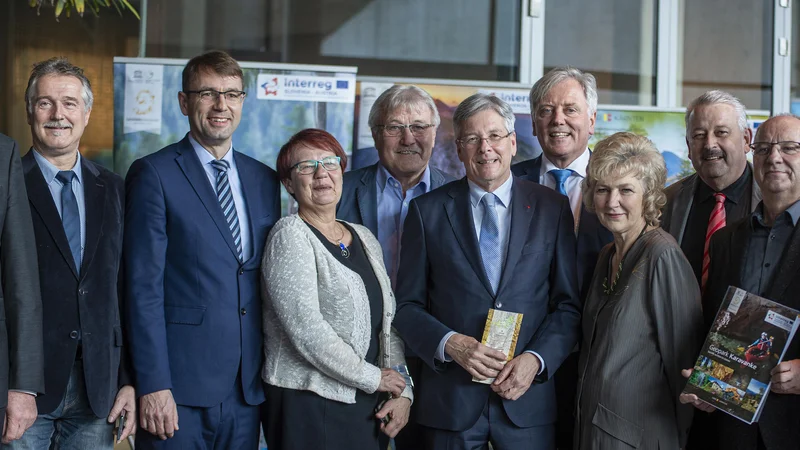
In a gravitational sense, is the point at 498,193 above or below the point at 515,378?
above

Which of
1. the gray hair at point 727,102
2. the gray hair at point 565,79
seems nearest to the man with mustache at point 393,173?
the gray hair at point 565,79

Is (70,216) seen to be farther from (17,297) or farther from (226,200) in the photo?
(226,200)

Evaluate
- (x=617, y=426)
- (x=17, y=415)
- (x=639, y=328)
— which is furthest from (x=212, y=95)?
(x=617, y=426)

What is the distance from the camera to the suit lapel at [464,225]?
9.69 ft

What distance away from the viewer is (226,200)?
3014 millimetres

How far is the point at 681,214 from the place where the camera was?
3.48m

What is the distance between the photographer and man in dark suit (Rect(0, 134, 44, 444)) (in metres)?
2.44

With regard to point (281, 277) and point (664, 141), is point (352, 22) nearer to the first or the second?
point (664, 141)

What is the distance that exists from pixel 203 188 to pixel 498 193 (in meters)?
1.15

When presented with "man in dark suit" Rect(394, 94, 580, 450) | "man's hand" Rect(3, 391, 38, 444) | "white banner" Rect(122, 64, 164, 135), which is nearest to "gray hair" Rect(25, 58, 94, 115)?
"man's hand" Rect(3, 391, 38, 444)

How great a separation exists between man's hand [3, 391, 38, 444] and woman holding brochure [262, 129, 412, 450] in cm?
82

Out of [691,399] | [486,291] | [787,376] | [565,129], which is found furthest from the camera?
[565,129]

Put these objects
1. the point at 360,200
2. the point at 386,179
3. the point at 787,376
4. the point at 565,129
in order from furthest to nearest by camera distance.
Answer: the point at 386,179
the point at 360,200
the point at 565,129
the point at 787,376

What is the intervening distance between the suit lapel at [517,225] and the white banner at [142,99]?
3190 millimetres
